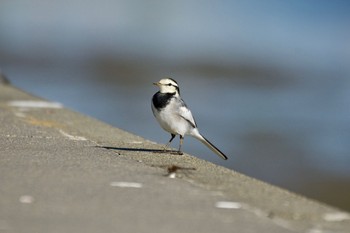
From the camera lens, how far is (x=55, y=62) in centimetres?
3847

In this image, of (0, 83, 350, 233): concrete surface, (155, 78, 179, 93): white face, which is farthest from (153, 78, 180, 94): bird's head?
(0, 83, 350, 233): concrete surface

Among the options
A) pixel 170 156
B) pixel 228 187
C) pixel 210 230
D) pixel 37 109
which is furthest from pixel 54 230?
pixel 37 109

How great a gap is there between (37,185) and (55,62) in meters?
31.8

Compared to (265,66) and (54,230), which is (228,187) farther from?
(265,66)

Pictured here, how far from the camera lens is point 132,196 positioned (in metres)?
6.68

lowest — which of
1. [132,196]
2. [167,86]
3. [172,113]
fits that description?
[132,196]

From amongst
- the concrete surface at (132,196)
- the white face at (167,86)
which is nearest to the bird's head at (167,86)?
the white face at (167,86)

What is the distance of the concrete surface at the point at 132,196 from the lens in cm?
599

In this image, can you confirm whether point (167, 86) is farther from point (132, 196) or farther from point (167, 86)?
point (132, 196)

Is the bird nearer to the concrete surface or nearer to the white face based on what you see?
the white face

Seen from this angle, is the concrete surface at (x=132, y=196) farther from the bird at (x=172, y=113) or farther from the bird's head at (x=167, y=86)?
the bird's head at (x=167, y=86)

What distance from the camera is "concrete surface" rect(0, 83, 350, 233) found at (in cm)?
599

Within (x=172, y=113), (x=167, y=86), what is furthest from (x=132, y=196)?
(x=167, y=86)

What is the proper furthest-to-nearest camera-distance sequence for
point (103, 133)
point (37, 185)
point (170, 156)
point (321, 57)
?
1. point (321, 57)
2. point (103, 133)
3. point (170, 156)
4. point (37, 185)
